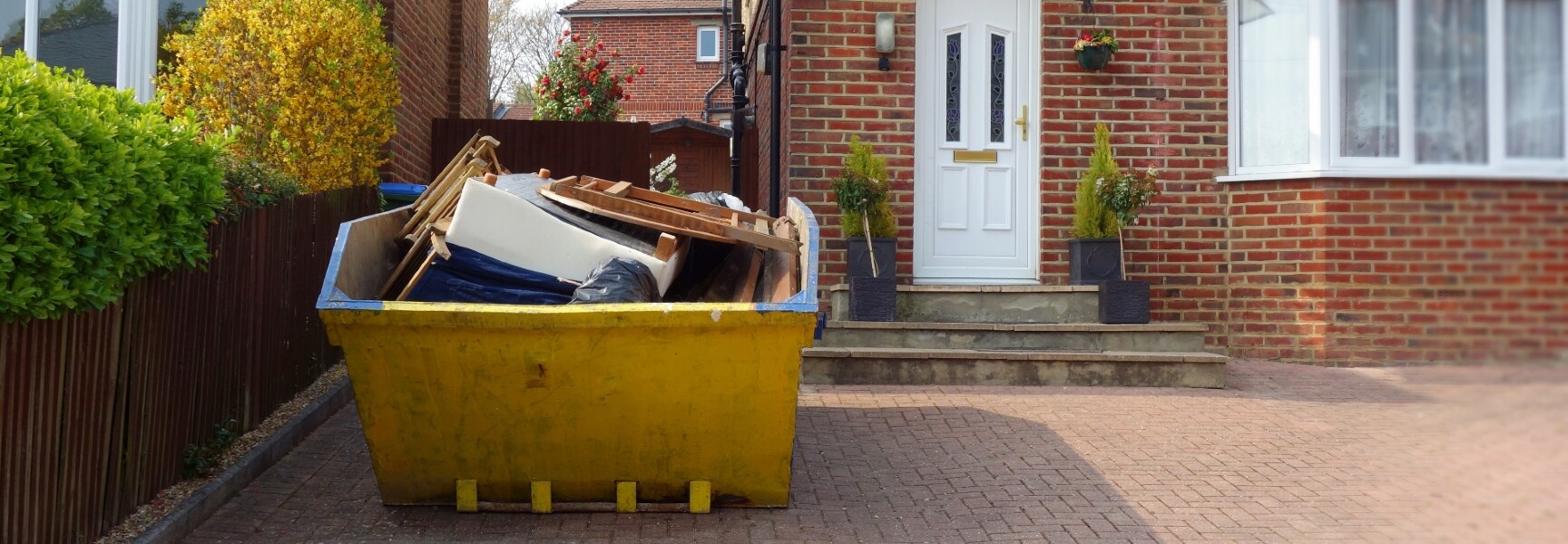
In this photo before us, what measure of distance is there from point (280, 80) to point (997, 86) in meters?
5.73

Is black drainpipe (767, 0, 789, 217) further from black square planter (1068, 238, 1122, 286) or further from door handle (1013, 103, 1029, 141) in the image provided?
black square planter (1068, 238, 1122, 286)

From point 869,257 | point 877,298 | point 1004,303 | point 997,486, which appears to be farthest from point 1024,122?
point 997,486

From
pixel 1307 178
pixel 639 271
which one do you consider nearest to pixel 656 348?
pixel 639 271

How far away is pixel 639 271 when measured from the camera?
528cm

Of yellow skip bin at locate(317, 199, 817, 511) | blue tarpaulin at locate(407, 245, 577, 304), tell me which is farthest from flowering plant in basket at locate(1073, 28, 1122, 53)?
blue tarpaulin at locate(407, 245, 577, 304)

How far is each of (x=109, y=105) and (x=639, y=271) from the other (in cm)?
212

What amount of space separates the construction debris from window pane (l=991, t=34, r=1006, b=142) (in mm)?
4608

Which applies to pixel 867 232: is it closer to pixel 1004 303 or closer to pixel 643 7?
pixel 1004 303

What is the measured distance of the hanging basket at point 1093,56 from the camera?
10023mm

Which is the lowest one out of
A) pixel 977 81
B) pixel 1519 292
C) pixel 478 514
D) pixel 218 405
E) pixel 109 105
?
pixel 478 514

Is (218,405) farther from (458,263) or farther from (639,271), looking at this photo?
(639,271)

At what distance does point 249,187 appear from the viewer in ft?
20.8

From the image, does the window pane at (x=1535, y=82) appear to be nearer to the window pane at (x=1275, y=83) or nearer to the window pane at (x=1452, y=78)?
the window pane at (x=1452, y=78)

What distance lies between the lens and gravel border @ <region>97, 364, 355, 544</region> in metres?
4.68
